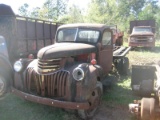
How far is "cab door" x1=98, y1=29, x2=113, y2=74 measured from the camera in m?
6.26

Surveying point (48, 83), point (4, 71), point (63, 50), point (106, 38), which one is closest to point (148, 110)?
point (48, 83)

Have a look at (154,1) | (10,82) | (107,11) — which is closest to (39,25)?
(10,82)

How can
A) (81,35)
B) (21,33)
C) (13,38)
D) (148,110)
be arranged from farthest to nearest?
1. (21,33)
2. (13,38)
3. (81,35)
4. (148,110)

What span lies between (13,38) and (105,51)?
2841 mm

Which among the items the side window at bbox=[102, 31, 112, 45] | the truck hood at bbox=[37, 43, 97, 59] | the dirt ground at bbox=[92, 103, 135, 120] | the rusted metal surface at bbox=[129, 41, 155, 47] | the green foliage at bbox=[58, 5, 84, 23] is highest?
the green foliage at bbox=[58, 5, 84, 23]

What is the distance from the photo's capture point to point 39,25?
8688mm

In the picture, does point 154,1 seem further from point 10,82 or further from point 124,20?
point 10,82

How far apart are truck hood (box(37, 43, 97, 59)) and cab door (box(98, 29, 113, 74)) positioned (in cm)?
48

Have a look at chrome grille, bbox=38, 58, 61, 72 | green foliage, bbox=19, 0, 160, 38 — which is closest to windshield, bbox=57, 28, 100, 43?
chrome grille, bbox=38, 58, 61, 72

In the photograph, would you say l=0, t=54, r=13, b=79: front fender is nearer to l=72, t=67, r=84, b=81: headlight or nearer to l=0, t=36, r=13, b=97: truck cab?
l=0, t=36, r=13, b=97: truck cab

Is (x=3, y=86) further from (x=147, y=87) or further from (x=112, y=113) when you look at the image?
(x=147, y=87)

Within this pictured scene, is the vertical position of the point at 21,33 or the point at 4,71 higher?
the point at 21,33

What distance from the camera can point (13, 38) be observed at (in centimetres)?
719

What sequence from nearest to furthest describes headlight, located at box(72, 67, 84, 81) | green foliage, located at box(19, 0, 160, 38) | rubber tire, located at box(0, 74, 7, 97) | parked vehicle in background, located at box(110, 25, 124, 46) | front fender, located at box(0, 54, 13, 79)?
1. headlight, located at box(72, 67, 84, 81)
2. rubber tire, located at box(0, 74, 7, 97)
3. front fender, located at box(0, 54, 13, 79)
4. parked vehicle in background, located at box(110, 25, 124, 46)
5. green foliage, located at box(19, 0, 160, 38)
